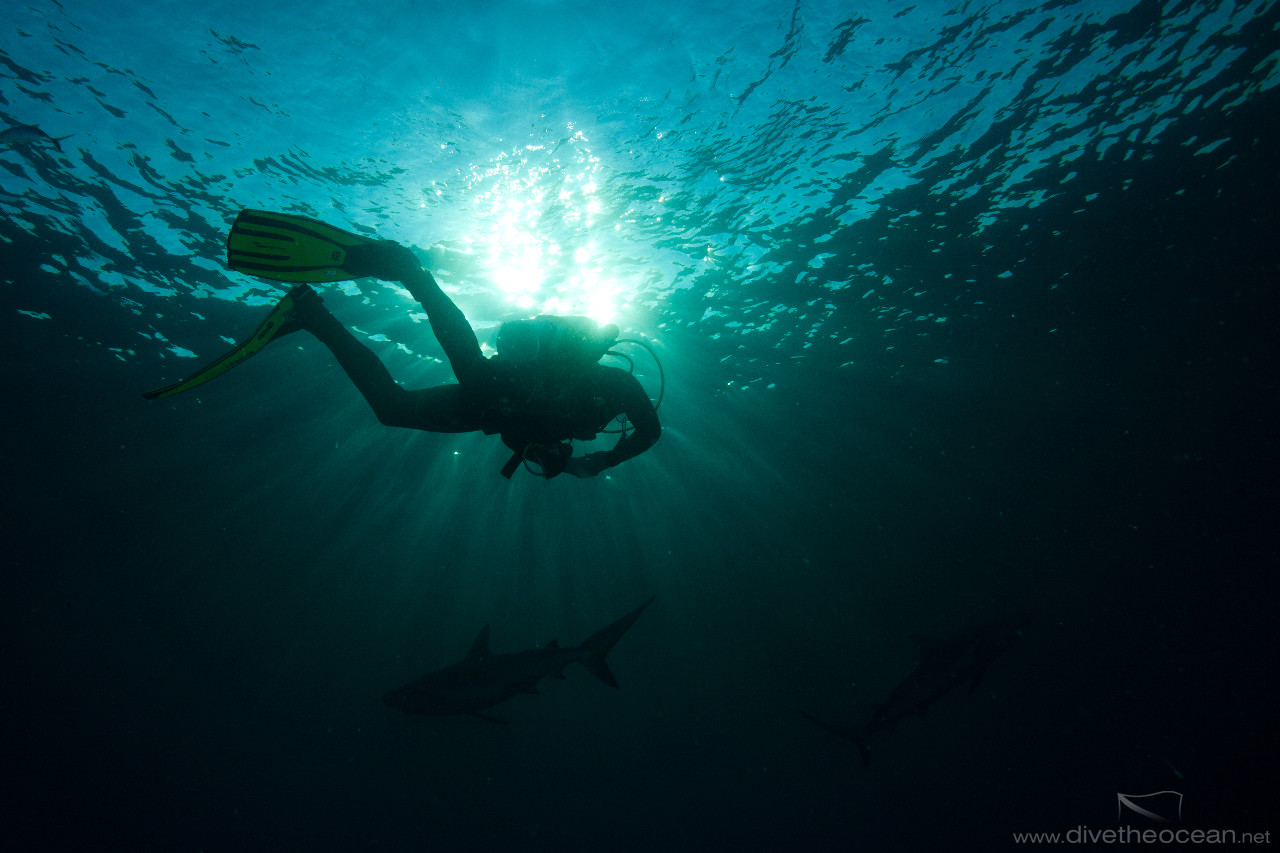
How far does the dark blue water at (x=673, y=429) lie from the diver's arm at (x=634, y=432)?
654 centimetres

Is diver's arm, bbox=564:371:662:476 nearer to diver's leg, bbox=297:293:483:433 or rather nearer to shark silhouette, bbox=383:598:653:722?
diver's leg, bbox=297:293:483:433

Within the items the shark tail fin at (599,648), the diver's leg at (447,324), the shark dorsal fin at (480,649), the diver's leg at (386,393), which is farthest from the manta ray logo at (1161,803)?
the diver's leg at (447,324)

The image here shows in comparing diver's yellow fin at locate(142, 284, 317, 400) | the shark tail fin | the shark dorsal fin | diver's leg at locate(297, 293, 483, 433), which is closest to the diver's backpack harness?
diver's leg at locate(297, 293, 483, 433)

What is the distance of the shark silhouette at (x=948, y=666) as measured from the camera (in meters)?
8.41

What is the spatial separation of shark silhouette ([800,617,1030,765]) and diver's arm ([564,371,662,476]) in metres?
7.47

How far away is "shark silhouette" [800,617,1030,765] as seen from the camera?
27.6 feet

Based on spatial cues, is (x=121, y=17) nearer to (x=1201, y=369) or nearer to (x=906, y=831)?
(x=1201, y=369)

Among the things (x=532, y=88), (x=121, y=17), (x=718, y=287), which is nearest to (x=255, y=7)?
(x=121, y=17)

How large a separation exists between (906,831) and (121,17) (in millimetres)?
35948

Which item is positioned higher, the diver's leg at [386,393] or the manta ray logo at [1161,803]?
the diver's leg at [386,393]

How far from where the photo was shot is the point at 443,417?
14.5 feet

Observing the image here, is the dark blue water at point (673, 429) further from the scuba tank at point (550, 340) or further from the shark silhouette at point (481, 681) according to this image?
the shark silhouette at point (481, 681)

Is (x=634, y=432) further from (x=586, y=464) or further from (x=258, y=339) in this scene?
(x=258, y=339)

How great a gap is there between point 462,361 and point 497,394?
399mm
